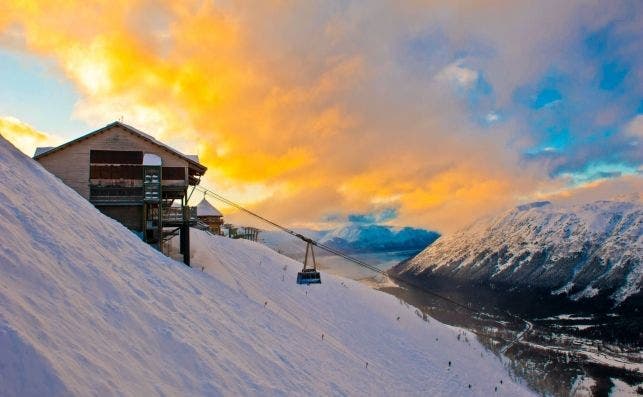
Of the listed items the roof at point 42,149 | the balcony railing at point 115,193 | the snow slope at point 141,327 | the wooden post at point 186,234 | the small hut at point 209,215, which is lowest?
the snow slope at point 141,327

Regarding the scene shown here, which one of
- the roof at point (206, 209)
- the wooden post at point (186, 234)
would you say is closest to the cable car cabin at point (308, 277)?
the wooden post at point (186, 234)

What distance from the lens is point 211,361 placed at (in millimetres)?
13141

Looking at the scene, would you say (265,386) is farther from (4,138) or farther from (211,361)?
(4,138)

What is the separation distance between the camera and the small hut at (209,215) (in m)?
57.1

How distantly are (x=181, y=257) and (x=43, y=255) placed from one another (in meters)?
19.0

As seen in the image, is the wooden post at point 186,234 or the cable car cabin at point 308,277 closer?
the cable car cabin at point 308,277

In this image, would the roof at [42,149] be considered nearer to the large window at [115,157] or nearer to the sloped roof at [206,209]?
the large window at [115,157]

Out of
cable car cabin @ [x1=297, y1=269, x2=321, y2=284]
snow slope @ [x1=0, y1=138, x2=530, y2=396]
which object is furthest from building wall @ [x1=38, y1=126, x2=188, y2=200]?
cable car cabin @ [x1=297, y1=269, x2=321, y2=284]

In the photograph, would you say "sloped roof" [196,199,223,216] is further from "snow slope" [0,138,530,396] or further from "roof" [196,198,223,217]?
"snow slope" [0,138,530,396]

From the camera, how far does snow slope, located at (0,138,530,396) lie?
8.67 m

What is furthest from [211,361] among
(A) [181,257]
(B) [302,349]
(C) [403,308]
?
(C) [403,308]

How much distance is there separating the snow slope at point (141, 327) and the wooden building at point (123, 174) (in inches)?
162

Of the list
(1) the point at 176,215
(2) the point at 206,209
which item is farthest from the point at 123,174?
(2) the point at 206,209

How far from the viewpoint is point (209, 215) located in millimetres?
57625
